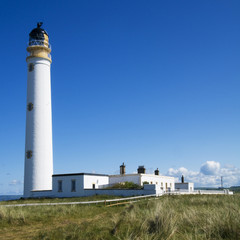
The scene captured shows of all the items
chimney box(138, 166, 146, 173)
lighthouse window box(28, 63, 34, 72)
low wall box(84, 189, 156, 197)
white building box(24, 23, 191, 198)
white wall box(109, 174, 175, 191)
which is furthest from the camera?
chimney box(138, 166, 146, 173)

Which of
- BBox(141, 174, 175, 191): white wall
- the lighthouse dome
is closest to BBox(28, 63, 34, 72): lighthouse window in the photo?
the lighthouse dome

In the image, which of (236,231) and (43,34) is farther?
(43,34)

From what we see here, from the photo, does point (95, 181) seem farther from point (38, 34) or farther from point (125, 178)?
point (38, 34)

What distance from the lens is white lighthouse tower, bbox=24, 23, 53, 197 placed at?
110ft

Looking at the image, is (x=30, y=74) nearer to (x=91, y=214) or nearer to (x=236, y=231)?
(x=91, y=214)

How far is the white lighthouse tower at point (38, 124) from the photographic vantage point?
33562 millimetres

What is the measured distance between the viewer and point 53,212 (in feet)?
53.8

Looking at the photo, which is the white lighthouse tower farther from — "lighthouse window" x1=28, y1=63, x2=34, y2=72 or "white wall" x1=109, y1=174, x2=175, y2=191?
"white wall" x1=109, y1=174, x2=175, y2=191

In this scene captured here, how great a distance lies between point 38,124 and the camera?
111ft

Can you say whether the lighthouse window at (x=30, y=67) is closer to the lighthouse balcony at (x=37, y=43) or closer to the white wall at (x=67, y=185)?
the lighthouse balcony at (x=37, y=43)

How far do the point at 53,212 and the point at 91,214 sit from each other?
2206 mm

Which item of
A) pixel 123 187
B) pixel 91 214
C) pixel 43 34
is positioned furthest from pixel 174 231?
pixel 43 34

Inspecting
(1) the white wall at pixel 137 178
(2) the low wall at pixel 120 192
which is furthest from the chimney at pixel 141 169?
(2) the low wall at pixel 120 192

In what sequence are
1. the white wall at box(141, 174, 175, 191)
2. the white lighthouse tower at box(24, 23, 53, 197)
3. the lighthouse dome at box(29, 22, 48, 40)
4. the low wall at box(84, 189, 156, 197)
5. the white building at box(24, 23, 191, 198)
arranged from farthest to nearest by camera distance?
the lighthouse dome at box(29, 22, 48, 40) < the white wall at box(141, 174, 175, 191) < the white lighthouse tower at box(24, 23, 53, 197) < the white building at box(24, 23, 191, 198) < the low wall at box(84, 189, 156, 197)
